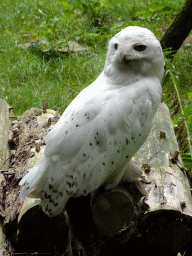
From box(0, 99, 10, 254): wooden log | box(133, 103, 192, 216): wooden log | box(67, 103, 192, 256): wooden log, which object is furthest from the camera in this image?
box(0, 99, 10, 254): wooden log

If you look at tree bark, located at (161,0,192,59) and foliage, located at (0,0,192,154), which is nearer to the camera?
foliage, located at (0,0,192,154)

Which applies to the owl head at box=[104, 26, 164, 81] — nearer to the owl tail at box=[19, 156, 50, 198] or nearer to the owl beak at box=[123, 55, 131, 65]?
the owl beak at box=[123, 55, 131, 65]

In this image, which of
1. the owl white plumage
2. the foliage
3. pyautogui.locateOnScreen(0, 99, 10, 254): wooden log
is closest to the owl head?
the owl white plumage

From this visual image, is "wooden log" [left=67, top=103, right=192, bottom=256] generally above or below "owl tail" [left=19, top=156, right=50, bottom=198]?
below

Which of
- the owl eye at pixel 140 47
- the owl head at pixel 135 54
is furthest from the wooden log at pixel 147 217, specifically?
the owl eye at pixel 140 47

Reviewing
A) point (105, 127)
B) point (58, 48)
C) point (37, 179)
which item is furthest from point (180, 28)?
point (37, 179)

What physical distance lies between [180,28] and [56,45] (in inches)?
73.1

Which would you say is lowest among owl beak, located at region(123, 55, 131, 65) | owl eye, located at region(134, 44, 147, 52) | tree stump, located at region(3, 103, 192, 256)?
tree stump, located at region(3, 103, 192, 256)

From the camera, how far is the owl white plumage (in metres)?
1.64

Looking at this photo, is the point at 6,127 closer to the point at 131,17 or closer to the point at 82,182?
the point at 82,182

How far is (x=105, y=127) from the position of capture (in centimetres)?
163

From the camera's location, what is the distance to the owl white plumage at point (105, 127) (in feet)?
5.38

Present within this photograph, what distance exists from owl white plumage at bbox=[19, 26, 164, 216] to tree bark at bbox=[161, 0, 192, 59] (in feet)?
9.14

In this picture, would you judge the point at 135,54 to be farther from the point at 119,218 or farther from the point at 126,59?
the point at 119,218
